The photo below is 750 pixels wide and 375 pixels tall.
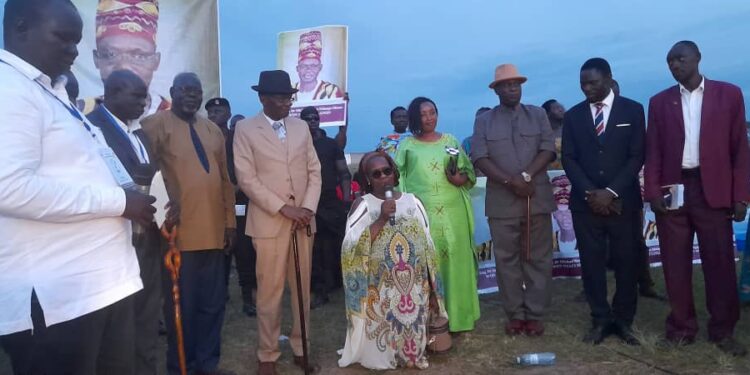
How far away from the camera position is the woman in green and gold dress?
16.9 feet

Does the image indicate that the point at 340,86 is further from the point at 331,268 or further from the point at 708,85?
the point at 708,85

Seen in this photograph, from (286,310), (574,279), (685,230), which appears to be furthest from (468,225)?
(574,279)

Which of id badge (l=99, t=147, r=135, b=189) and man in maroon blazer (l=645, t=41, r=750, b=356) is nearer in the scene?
id badge (l=99, t=147, r=135, b=189)

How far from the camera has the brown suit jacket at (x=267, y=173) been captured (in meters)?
4.38

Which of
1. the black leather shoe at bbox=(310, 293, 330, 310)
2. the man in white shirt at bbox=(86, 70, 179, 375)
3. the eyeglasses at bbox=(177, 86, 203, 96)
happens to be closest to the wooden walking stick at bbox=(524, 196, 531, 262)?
the black leather shoe at bbox=(310, 293, 330, 310)

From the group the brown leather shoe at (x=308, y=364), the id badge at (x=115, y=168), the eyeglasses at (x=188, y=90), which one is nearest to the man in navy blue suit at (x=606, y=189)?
the brown leather shoe at (x=308, y=364)

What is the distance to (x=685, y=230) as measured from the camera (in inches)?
185

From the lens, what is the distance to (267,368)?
4461 mm

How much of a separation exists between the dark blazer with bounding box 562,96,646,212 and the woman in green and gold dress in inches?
37.3

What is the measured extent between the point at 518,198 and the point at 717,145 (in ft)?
5.02

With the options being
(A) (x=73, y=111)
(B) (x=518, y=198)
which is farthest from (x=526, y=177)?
(A) (x=73, y=111)

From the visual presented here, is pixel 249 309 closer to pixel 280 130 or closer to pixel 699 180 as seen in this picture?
pixel 280 130

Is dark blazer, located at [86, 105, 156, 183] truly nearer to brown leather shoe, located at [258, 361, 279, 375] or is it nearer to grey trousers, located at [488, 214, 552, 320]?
brown leather shoe, located at [258, 361, 279, 375]

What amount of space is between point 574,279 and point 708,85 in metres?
3.56
